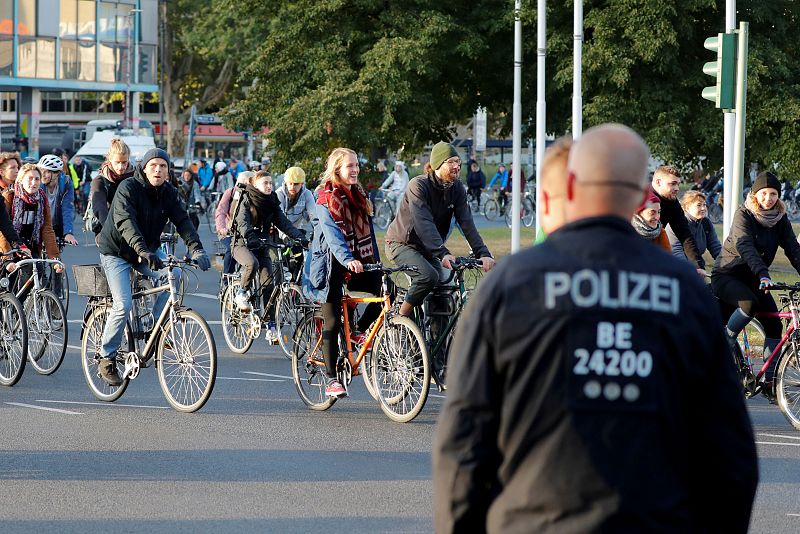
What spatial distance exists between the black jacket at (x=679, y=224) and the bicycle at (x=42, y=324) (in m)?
4.62

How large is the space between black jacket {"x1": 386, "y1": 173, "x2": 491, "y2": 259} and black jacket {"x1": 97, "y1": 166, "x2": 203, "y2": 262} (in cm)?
144

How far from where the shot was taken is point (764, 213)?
373 inches

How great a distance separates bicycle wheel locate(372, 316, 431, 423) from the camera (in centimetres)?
889

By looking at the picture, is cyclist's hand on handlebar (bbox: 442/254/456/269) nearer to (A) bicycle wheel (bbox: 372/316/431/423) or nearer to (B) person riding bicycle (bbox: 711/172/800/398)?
→ (A) bicycle wheel (bbox: 372/316/431/423)

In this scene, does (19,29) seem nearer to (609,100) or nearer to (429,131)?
(429,131)

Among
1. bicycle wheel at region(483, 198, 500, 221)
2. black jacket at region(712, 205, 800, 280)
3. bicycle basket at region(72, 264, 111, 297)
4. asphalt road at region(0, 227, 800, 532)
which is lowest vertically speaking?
asphalt road at region(0, 227, 800, 532)

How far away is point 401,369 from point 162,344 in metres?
1.66

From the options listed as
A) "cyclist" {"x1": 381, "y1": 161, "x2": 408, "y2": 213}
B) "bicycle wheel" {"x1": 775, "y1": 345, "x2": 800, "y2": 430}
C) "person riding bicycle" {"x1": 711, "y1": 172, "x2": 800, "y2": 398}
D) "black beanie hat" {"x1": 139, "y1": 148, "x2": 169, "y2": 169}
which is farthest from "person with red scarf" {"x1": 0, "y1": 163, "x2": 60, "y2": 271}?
"cyclist" {"x1": 381, "y1": 161, "x2": 408, "y2": 213}

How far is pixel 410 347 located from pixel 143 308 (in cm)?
221

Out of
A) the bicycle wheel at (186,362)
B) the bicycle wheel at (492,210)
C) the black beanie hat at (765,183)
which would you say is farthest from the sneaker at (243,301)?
the bicycle wheel at (492,210)

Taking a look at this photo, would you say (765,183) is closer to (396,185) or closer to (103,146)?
(396,185)

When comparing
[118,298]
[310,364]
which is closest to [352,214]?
[310,364]

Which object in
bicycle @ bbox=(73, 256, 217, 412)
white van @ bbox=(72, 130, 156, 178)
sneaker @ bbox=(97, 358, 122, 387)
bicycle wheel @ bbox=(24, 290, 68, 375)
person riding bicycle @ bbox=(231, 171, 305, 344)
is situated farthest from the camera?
white van @ bbox=(72, 130, 156, 178)

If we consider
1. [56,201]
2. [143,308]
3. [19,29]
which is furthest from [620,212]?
[19,29]
